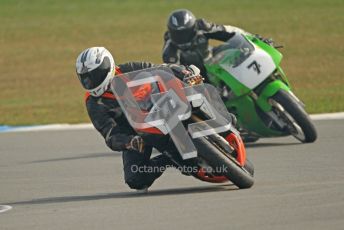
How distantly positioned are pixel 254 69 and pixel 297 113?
996 mm

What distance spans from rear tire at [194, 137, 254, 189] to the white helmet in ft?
3.97

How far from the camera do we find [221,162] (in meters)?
9.38

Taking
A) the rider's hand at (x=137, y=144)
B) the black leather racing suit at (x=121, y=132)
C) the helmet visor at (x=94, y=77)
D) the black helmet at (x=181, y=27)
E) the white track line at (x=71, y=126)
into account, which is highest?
the helmet visor at (x=94, y=77)

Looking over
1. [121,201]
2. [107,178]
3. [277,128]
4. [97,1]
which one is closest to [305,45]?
[97,1]

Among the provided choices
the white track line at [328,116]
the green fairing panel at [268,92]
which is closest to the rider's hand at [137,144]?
the green fairing panel at [268,92]

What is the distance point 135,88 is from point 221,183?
1278 mm

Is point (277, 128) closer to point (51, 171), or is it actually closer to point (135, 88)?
point (51, 171)

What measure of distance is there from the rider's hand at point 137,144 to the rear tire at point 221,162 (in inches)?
20.5

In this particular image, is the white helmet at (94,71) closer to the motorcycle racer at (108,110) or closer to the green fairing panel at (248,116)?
the motorcycle racer at (108,110)

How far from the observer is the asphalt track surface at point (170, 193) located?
7992mm

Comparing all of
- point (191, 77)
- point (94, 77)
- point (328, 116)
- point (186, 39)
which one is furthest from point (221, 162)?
point (328, 116)

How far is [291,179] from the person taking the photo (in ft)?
34.1

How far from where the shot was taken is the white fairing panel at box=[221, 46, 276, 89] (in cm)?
1376

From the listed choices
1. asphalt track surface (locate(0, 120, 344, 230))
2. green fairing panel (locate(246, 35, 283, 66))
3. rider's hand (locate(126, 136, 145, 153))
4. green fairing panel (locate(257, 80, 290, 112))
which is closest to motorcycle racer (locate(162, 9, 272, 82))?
green fairing panel (locate(246, 35, 283, 66))
